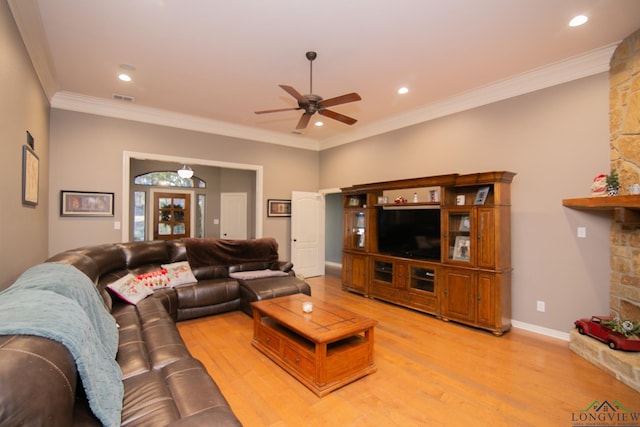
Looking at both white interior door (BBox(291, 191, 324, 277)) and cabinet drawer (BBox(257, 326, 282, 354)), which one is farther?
white interior door (BBox(291, 191, 324, 277))

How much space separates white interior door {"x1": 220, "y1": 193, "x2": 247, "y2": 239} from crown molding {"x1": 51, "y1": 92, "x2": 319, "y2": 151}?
259 cm

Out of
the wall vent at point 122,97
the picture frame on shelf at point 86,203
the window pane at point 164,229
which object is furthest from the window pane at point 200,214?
the wall vent at point 122,97

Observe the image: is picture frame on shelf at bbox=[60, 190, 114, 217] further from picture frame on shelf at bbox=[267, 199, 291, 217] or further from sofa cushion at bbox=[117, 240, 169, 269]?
picture frame on shelf at bbox=[267, 199, 291, 217]

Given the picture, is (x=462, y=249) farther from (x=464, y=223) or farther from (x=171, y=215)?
(x=171, y=215)

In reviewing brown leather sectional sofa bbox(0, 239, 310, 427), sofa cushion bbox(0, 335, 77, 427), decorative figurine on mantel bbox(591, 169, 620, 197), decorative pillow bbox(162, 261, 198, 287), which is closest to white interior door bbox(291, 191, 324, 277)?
brown leather sectional sofa bbox(0, 239, 310, 427)

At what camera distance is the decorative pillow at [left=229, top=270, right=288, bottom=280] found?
4.55m

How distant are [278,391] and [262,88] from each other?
3.64m

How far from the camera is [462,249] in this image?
4.07 meters

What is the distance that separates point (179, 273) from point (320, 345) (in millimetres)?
2611

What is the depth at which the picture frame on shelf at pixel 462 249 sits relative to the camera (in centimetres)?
400

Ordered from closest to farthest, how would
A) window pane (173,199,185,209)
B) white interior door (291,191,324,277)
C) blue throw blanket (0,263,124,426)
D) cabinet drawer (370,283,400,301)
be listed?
blue throw blanket (0,263,124,426) → cabinet drawer (370,283,400,301) → white interior door (291,191,324,277) → window pane (173,199,185,209)

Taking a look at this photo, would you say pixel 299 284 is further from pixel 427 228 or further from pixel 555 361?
pixel 555 361

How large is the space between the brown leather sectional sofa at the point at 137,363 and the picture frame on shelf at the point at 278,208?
227 centimetres

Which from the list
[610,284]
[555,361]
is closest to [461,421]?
[555,361]
